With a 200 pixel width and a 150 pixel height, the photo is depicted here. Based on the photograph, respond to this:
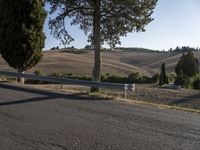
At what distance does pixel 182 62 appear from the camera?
71.1m

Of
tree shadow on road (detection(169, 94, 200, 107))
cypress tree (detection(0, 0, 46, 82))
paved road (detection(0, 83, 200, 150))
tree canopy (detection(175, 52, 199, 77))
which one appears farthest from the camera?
tree canopy (detection(175, 52, 199, 77))

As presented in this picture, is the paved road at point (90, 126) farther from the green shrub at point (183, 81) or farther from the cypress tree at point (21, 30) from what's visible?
the green shrub at point (183, 81)

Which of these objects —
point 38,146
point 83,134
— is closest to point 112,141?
point 83,134

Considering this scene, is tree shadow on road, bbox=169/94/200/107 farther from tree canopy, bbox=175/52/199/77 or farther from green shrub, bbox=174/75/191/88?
tree canopy, bbox=175/52/199/77

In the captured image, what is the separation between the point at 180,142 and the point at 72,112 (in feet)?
14.5

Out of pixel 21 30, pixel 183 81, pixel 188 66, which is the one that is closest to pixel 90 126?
pixel 21 30

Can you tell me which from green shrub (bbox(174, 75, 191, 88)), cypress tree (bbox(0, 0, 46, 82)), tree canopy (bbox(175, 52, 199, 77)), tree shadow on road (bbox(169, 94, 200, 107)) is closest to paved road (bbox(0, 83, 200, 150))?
tree shadow on road (bbox(169, 94, 200, 107))

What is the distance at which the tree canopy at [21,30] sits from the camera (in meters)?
26.6

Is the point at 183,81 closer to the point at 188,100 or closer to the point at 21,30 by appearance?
the point at 21,30

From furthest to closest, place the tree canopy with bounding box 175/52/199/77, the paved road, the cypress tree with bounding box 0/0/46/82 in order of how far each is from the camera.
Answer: the tree canopy with bounding box 175/52/199/77
the cypress tree with bounding box 0/0/46/82
the paved road

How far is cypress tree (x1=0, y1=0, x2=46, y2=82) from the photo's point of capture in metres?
26.6

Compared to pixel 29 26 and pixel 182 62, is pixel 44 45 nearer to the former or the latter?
pixel 29 26

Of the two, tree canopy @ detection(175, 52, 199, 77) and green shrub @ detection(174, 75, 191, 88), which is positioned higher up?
tree canopy @ detection(175, 52, 199, 77)

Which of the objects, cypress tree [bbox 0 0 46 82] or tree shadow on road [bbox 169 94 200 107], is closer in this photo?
tree shadow on road [bbox 169 94 200 107]
